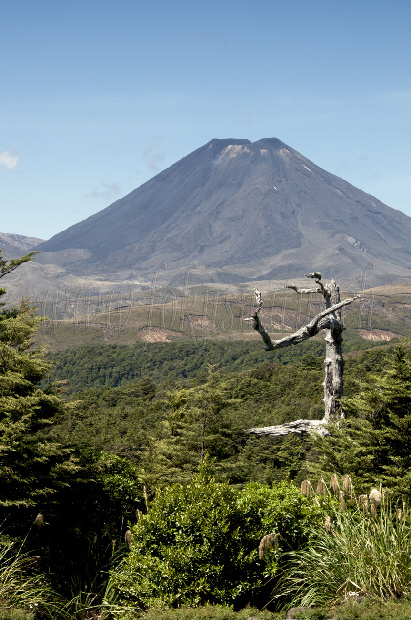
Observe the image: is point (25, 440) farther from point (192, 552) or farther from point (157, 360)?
point (157, 360)

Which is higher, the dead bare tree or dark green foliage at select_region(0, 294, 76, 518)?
the dead bare tree

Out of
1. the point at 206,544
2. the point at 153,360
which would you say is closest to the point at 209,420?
the point at 206,544

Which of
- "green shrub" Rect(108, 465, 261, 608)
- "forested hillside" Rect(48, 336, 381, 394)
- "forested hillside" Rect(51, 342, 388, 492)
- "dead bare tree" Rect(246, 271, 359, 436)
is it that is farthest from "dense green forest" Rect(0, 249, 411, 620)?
"forested hillside" Rect(48, 336, 381, 394)

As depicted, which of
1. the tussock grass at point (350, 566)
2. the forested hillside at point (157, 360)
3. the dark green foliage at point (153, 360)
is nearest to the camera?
the tussock grass at point (350, 566)

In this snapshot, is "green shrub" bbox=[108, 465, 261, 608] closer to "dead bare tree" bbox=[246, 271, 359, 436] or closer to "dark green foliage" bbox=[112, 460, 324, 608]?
"dark green foliage" bbox=[112, 460, 324, 608]

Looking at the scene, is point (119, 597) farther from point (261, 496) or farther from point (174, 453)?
point (174, 453)

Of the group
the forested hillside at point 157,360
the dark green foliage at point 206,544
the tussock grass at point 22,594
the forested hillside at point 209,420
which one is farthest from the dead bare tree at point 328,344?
the forested hillside at point 157,360

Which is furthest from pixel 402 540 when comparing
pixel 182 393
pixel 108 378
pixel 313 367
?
pixel 108 378

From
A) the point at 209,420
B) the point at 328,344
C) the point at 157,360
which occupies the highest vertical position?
the point at 328,344

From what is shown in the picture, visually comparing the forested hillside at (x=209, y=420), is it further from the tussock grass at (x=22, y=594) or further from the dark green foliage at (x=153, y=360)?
the dark green foliage at (x=153, y=360)

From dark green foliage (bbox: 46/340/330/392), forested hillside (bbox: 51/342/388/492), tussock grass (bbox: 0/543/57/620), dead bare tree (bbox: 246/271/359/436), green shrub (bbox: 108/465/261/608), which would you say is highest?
dead bare tree (bbox: 246/271/359/436)

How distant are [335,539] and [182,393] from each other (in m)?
20.0

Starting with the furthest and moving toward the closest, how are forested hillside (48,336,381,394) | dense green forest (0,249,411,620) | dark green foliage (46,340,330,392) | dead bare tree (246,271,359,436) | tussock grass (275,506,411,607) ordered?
1. dark green foliage (46,340,330,392)
2. forested hillside (48,336,381,394)
3. dead bare tree (246,271,359,436)
4. dense green forest (0,249,411,620)
5. tussock grass (275,506,411,607)

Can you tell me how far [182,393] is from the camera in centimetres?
2658
